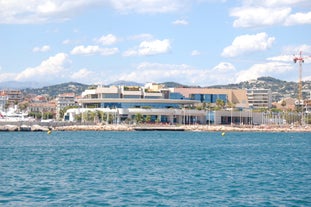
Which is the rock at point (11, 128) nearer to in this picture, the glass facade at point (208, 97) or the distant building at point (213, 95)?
the distant building at point (213, 95)

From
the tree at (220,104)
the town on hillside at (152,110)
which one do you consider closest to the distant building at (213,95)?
the town on hillside at (152,110)

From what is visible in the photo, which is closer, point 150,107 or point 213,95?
point 150,107

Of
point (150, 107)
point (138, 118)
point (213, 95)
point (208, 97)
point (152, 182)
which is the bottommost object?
point (152, 182)

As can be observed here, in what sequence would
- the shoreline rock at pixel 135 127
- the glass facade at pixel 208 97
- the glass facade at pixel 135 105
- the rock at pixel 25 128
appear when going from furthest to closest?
the glass facade at pixel 208 97 → the glass facade at pixel 135 105 → the shoreline rock at pixel 135 127 → the rock at pixel 25 128

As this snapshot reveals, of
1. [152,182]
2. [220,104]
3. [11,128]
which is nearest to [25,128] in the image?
[11,128]

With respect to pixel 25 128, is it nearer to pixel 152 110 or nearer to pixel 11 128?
pixel 11 128

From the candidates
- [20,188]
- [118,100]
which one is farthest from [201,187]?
[118,100]

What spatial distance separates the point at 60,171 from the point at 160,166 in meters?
7.31

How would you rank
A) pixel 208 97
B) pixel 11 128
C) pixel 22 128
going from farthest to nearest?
1. pixel 208 97
2. pixel 22 128
3. pixel 11 128

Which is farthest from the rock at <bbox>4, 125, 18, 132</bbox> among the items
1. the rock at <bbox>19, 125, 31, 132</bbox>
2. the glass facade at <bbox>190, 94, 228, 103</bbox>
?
the glass facade at <bbox>190, 94, 228, 103</bbox>

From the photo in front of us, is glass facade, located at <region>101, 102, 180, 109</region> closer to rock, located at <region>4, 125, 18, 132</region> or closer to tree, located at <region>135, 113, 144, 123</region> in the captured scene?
tree, located at <region>135, 113, 144, 123</region>

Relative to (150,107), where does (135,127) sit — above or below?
below

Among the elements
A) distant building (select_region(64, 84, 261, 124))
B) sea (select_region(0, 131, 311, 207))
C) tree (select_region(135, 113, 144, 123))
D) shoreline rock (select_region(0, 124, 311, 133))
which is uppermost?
distant building (select_region(64, 84, 261, 124))

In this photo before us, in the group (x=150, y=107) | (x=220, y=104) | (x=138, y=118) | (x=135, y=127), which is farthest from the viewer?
(x=220, y=104)
